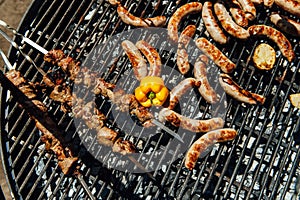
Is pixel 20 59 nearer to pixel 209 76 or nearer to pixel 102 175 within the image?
pixel 102 175

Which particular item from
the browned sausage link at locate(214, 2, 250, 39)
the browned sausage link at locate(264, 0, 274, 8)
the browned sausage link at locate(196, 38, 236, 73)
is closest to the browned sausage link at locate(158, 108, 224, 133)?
the browned sausage link at locate(196, 38, 236, 73)

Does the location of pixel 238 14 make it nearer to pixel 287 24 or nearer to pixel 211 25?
pixel 211 25

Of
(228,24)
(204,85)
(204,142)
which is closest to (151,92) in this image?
(204,85)

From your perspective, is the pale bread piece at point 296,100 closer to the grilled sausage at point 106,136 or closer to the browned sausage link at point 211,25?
the browned sausage link at point 211,25

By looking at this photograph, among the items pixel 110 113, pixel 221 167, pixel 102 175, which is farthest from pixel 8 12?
pixel 221 167

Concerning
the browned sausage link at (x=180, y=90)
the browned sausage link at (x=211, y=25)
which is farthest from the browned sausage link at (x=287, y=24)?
the browned sausage link at (x=180, y=90)
